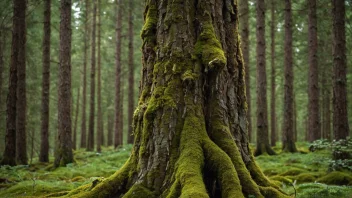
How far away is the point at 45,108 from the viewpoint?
1424 centimetres

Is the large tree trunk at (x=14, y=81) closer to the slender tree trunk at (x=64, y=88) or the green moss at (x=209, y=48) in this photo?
the slender tree trunk at (x=64, y=88)

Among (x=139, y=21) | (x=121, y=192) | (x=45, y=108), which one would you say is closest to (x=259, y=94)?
(x=45, y=108)

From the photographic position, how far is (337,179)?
826cm

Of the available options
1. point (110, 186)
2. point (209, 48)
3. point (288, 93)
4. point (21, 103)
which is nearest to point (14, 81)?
point (21, 103)

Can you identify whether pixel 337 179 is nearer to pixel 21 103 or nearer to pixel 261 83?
pixel 261 83

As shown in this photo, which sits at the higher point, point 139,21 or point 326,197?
point 139,21

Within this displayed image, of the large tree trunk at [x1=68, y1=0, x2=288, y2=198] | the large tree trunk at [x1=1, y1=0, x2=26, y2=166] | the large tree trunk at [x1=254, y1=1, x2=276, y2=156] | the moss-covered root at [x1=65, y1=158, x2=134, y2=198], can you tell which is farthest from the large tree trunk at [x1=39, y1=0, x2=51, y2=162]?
the moss-covered root at [x1=65, y1=158, x2=134, y2=198]

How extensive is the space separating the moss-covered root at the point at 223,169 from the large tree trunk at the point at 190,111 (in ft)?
0.04

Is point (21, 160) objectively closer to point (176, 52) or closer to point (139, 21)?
point (176, 52)

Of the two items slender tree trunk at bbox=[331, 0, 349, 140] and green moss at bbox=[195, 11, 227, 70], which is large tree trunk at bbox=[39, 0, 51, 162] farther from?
slender tree trunk at bbox=[331, 0, 349, 140]

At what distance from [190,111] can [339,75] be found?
720cm

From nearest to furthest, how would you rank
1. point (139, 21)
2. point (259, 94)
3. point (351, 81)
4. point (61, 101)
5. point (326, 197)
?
point (326, 197) → point (61, 101) → point (259, 94) → point (351, 81) → point (139, 21)

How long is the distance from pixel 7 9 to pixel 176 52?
47.5 feet

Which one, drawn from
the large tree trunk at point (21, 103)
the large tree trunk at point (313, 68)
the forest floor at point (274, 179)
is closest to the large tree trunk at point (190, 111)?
the forest floor at point (274, 179)
